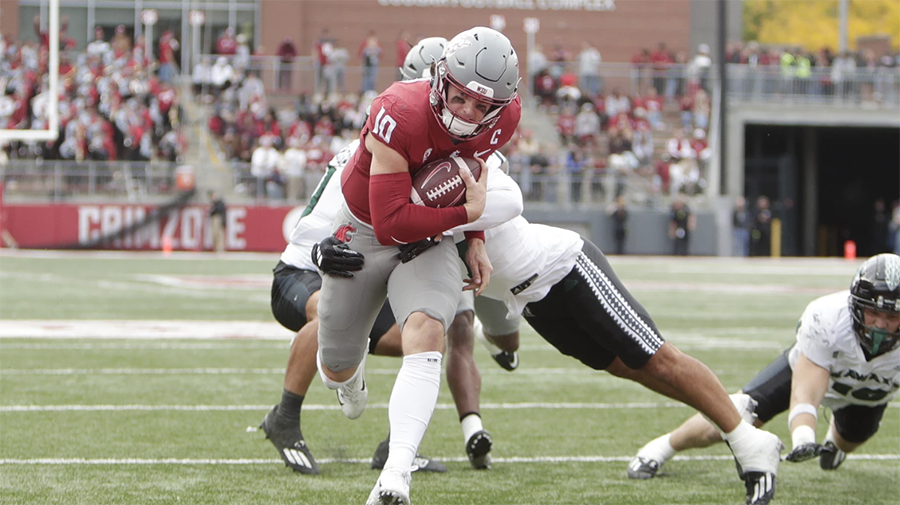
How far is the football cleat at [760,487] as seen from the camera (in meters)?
4.25

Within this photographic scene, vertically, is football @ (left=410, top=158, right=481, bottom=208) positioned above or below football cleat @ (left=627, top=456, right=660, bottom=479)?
above

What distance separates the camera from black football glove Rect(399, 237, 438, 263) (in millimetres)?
4031

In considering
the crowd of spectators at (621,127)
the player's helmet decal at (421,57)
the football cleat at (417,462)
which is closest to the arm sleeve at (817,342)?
the football cleat at (417,462)

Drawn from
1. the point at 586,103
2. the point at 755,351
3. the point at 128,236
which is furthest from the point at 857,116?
the point at 755,351

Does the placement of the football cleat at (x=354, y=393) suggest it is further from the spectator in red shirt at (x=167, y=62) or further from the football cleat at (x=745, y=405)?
the spectator in red shirt at (x=167, y=62)

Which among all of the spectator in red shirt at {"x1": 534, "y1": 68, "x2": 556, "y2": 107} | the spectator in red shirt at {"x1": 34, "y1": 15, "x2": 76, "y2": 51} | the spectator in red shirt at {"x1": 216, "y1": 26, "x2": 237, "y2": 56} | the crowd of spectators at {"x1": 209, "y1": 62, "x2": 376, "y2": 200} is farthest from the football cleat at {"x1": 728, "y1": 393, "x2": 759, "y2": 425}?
the spectator in red shirt at {"x1": 216, "y1": 26, "x2": 237, "y2": 56}

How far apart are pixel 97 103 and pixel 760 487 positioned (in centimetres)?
2125

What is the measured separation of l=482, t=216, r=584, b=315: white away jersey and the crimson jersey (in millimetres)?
319

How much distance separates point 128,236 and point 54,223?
1416 mm

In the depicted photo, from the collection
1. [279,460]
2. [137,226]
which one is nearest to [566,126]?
[137,226]

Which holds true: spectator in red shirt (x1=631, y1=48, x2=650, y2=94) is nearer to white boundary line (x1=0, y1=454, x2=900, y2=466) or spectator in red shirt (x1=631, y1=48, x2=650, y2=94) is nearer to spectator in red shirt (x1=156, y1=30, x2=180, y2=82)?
spectator in red shirt (x1=156, y1=30, x2=180, y2=82)

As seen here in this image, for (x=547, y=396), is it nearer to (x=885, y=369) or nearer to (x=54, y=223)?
(x=885, y=369)

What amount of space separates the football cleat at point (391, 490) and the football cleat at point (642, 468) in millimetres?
1511

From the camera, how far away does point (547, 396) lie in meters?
7.00
